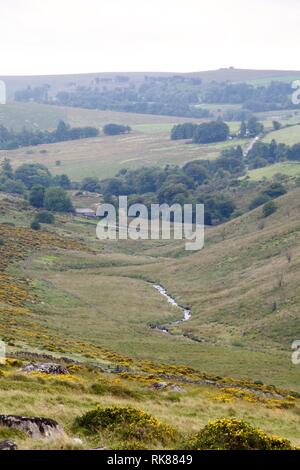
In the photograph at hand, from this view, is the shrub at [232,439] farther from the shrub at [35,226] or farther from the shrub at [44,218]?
the shrub at [44,218]

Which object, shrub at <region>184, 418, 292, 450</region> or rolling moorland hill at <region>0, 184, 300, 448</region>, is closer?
shrub at <region>184, 418, 292, 450</region>

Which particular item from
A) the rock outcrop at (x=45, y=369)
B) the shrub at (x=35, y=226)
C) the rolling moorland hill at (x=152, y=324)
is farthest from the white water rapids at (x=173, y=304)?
the shrub at (x=35, y=226)

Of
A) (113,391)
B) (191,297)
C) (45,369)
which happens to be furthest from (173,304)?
(113,391)

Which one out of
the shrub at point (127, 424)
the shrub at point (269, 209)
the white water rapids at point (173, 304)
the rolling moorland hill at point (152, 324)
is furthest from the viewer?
the shrub at point (269, 209)

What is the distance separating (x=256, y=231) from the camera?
409ft

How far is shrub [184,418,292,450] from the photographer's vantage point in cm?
2056

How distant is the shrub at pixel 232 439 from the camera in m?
20.6

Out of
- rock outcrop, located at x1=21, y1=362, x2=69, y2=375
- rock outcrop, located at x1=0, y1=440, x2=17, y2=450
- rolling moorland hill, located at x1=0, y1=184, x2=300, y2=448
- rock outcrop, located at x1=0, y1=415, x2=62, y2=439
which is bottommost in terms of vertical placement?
rolling moorland hill, located at x1=0, y1=184, x2=300, y2=448

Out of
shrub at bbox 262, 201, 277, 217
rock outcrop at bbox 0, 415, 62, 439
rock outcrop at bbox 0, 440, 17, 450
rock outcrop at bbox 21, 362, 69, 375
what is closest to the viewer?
rock outcrop at bbox 0, 440, 17, 450

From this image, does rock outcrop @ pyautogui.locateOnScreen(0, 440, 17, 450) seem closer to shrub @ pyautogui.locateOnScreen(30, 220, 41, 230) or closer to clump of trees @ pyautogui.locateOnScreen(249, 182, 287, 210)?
shrub @ pyautogui.locateOnScreen(30, 220, 41, 230)

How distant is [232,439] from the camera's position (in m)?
20.8

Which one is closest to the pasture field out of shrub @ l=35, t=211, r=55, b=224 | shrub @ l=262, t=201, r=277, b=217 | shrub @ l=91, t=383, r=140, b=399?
shrub @ l=262, t=201, r=277, b=217

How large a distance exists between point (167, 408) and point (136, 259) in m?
98.0
